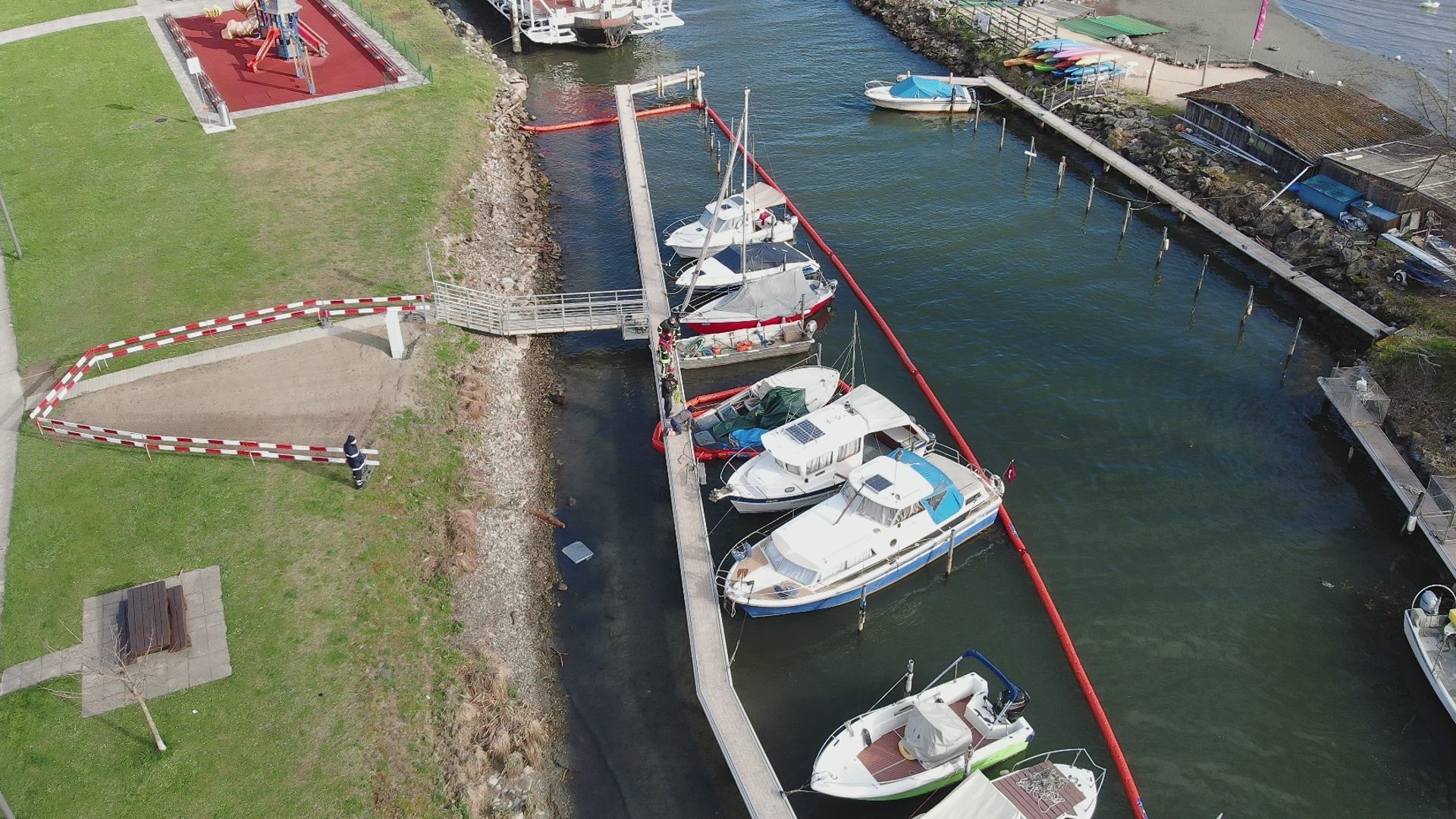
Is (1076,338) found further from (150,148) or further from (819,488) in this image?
(150,148)

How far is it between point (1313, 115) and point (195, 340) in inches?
2251

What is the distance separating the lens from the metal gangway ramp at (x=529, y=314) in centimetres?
4353

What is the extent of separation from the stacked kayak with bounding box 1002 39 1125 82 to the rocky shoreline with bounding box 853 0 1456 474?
1.41 m

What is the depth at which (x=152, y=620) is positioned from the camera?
28.0 m

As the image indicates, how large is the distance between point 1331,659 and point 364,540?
101 feet

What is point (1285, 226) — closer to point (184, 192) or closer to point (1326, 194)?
point (1326, 194)

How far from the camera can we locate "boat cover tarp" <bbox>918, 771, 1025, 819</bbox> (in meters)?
25.0

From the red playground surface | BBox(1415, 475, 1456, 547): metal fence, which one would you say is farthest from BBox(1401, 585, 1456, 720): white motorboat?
the red playground surface

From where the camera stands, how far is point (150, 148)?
54.3 m

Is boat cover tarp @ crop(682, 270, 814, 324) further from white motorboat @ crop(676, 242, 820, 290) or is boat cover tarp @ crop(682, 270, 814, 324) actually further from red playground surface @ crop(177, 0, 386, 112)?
red playground surface @ crop(177, 0, 386, 112)

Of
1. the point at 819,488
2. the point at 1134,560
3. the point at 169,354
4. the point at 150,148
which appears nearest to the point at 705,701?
the point at 819,488

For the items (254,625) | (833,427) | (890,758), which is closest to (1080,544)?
(833,427)

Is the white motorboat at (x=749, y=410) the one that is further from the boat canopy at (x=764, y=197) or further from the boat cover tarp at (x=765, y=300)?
the boat canopy at (x=764, y=197)

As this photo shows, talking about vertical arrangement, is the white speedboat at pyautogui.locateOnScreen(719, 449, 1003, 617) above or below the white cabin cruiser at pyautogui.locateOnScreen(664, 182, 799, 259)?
below
